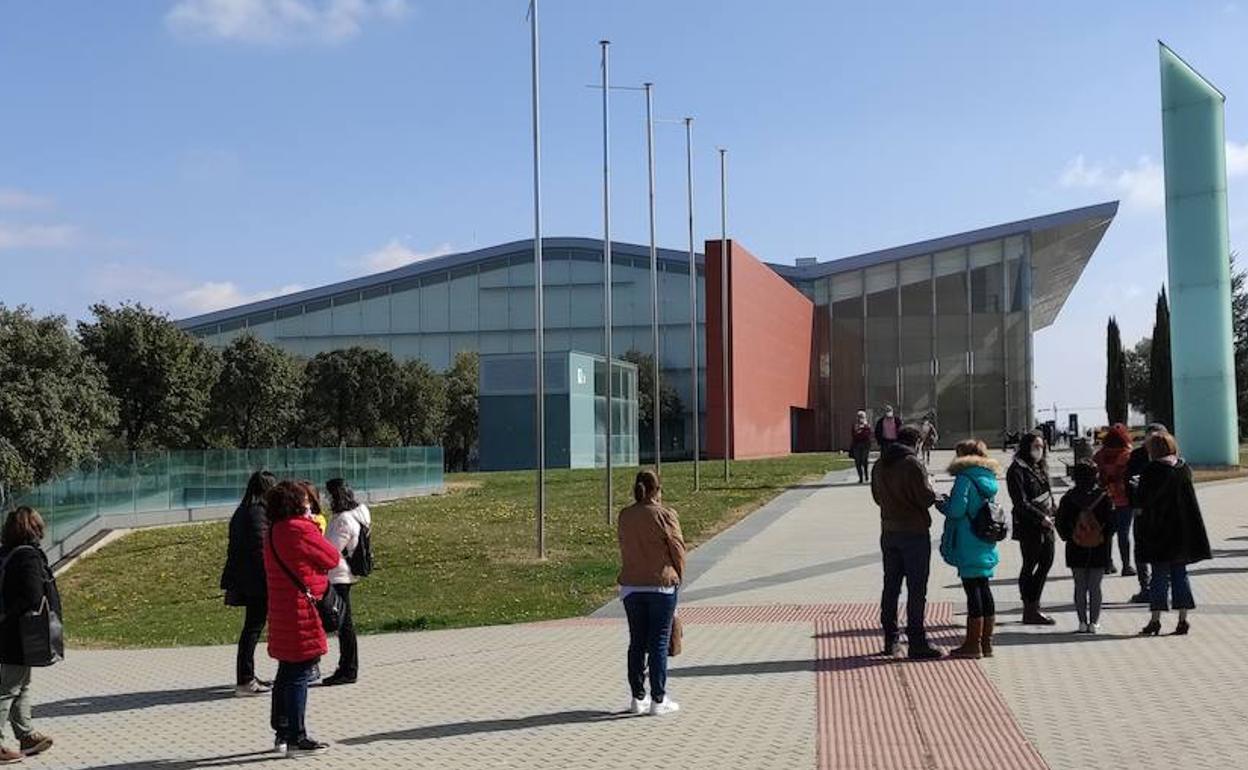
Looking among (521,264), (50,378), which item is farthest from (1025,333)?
(50,378)

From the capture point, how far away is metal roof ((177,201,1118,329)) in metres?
73.2

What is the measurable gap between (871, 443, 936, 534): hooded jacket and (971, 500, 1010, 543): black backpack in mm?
349

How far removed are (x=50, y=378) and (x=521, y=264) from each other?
4703 cm

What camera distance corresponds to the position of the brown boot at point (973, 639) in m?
10.4

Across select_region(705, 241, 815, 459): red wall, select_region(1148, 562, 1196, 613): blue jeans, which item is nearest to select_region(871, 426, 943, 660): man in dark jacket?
select_region(1148, 562, 1196, 613): blue jeans

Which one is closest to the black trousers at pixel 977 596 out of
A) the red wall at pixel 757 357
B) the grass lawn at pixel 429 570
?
the grass lawn at pixel 429 570

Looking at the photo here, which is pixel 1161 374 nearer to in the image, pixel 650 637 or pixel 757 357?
pixel 757 357

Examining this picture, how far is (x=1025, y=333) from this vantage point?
242ft

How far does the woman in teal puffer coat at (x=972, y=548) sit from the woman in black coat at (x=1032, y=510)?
1369 mm

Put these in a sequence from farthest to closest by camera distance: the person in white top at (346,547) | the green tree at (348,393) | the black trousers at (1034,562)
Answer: the green tree at (348,393), the black trousers at (1034,562), the person in white top at (346,547)

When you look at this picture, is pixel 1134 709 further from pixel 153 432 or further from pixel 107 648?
pixel 153 432

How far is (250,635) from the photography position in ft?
33.9

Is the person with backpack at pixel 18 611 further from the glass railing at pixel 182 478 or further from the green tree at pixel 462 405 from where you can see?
the green tree at pixel 462 405

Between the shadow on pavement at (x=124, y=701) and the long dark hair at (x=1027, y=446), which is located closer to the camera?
the shadow on pavement at (x=124, y=701)
